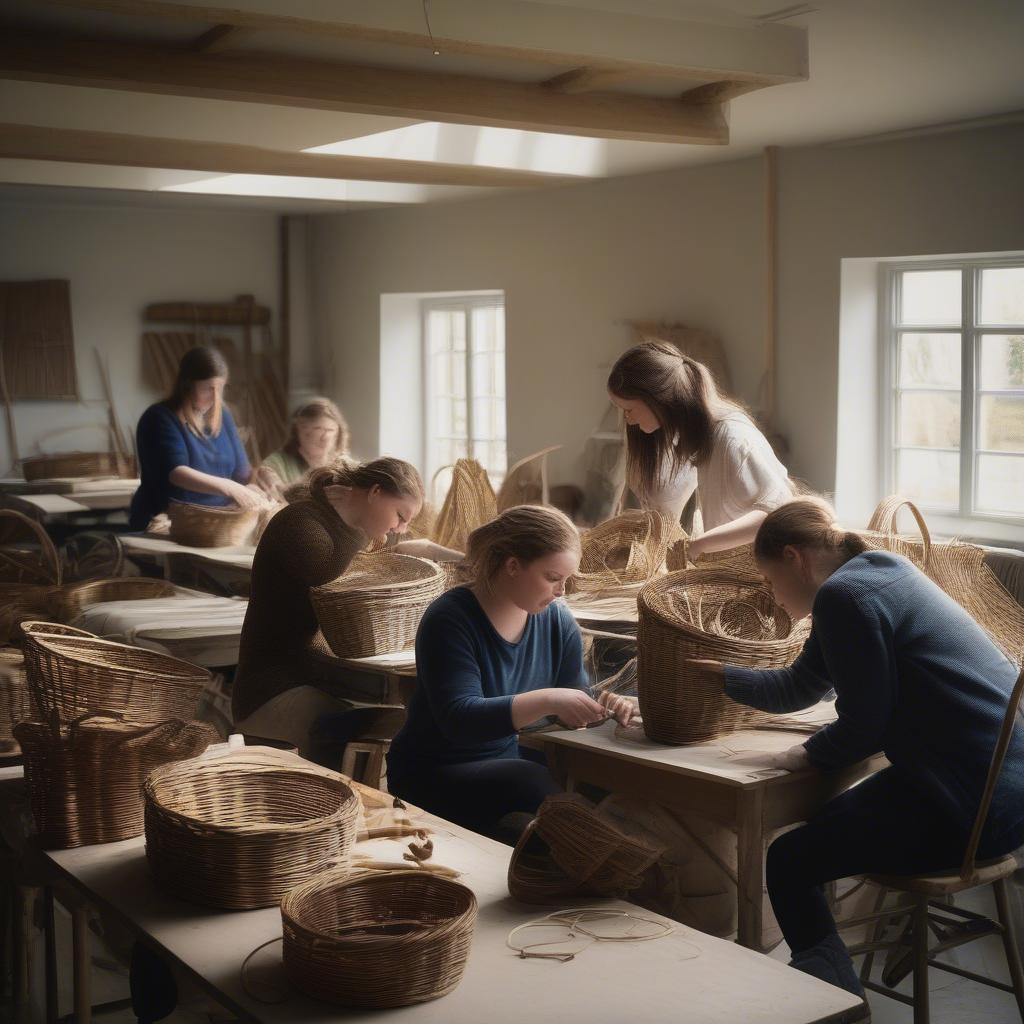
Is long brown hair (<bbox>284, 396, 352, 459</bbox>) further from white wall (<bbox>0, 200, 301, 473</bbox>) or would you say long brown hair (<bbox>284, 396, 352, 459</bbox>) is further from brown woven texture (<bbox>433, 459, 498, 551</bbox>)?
white wall (<bbox>0, 200, 301, 473</bbox>)

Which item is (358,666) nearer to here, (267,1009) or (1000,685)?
(1000,685)

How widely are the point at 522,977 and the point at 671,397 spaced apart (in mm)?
2294

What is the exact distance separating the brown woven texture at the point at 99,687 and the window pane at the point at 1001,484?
176 inches

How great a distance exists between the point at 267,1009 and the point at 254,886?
335mm

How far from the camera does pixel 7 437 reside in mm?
9648

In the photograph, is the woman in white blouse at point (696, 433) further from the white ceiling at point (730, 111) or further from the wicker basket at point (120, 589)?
the wicker basket at point (120, 589)

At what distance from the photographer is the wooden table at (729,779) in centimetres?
277

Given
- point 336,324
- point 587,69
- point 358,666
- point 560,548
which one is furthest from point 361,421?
point 560,548

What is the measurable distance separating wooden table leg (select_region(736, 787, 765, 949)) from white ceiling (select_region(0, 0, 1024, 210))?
231 cm

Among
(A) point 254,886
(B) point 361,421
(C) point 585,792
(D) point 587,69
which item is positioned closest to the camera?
(A) point 254,886

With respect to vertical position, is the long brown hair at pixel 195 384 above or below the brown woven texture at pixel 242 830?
above

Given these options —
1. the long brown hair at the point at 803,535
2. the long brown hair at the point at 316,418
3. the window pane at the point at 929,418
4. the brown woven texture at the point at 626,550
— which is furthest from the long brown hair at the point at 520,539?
the window pane at the point at 929,418

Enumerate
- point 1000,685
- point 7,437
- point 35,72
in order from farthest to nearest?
point 7,437, point 35,72, point 1000,685

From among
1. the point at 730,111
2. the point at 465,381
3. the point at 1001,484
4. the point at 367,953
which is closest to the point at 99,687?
the point at 367,953
